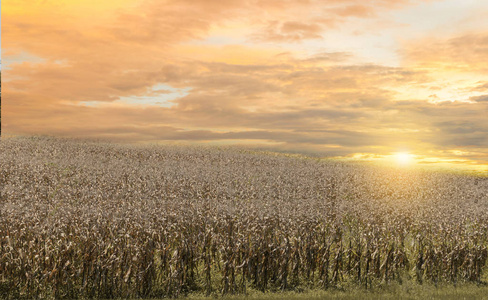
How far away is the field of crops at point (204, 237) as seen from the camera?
1490 centimetres

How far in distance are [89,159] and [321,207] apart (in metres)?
24.4

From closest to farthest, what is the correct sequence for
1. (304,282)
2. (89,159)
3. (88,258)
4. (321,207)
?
(88,258)
(304,282)
(321,207)
(89,159)

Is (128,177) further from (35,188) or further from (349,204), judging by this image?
(349,204)

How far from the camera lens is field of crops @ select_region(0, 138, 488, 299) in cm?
1490

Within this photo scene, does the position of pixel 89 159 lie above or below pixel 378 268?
above

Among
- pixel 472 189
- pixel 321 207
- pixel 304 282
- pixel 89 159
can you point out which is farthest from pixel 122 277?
pixel 472 189

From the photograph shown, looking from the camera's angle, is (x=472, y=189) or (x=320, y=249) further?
(x=472, y=189)

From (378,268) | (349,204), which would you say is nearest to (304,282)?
(378,268)

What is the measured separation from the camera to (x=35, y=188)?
94.5 feet

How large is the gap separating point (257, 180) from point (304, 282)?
1990 cm

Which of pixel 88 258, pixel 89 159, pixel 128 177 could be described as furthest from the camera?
pixel 89 159

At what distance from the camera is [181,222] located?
62.1 feet

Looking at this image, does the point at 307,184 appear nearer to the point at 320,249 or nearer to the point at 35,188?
the point at 320,249

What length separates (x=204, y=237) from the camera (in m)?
17.3
